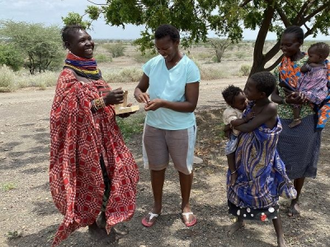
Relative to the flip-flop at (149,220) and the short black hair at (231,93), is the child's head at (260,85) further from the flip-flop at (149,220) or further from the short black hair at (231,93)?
the flip-flop at (149,220)

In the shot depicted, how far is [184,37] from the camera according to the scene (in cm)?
584

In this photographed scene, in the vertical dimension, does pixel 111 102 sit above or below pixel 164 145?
above

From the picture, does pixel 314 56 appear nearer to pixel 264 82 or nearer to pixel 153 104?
pixel 264 82

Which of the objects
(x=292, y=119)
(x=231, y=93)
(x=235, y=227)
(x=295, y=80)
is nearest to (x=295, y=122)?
(x=292, y=119)

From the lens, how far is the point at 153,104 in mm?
2469

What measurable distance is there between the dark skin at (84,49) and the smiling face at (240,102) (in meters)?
0.84

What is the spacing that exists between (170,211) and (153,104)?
51.5 inches

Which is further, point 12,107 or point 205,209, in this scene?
point 12,107

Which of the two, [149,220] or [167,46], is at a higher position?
[167,46]

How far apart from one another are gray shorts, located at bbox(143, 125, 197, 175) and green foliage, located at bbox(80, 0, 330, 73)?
86.0 inches

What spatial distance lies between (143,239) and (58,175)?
0.96 m

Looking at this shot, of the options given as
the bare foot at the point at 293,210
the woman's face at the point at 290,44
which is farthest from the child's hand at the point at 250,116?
the bare foot at the point at 293,210

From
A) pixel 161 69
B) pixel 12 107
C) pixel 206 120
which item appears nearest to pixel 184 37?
pixel 206 120

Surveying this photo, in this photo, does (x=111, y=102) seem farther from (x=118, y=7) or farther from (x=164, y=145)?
(x=118, y=7)
